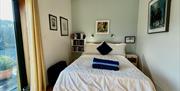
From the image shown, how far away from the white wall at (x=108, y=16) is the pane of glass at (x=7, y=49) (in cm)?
247

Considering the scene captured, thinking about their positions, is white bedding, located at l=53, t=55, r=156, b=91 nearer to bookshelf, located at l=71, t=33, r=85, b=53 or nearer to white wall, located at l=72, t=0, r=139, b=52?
bookshelf, located at l=71, t=33, r=85, b=53

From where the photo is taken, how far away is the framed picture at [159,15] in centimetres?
211

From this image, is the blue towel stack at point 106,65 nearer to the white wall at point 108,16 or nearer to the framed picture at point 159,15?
the framed picture at point 159,15

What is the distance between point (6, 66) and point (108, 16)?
3.18 meters

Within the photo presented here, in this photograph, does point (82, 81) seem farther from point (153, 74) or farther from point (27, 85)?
point (153, 74)

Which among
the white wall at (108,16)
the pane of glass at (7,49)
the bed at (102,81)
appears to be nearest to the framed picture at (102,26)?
the white wall at (108,16)

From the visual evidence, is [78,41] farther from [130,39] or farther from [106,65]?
[106,65]

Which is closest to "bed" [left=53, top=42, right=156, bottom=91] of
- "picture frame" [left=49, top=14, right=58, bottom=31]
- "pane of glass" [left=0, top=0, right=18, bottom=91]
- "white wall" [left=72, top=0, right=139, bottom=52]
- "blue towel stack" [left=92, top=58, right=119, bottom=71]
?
"blue towel stack" [left=92, top=58, right=119, bottom=71]

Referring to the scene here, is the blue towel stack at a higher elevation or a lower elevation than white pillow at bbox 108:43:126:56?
lower

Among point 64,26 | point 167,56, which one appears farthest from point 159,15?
point 64,26

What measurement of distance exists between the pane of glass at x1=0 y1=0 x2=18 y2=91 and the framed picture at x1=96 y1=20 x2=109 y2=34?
265cm

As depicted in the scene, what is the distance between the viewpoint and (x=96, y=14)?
14.1 ft

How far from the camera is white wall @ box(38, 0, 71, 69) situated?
287cm

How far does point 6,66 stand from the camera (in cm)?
212
